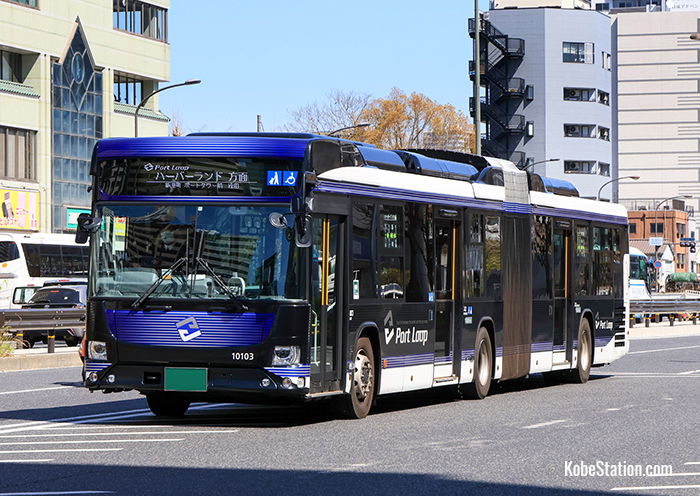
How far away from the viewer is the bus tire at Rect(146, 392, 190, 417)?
15.9 m

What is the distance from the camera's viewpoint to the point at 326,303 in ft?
49.0

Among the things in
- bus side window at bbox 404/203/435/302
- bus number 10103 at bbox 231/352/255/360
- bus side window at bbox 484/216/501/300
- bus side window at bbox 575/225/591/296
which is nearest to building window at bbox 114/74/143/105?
bus side window at bbox 575/225/591/296

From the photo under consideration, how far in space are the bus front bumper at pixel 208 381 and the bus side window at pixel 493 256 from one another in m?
5.94

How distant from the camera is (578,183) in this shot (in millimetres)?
119438

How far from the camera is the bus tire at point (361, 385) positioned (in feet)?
51.2

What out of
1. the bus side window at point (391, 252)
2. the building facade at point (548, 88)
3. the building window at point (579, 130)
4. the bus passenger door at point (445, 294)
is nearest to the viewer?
the bus side window at point (391, 252)

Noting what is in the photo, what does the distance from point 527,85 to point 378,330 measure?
102 metres

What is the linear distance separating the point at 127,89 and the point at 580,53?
50.7m

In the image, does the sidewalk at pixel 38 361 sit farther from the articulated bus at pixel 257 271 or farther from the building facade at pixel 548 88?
the building facade at pixel 548 88

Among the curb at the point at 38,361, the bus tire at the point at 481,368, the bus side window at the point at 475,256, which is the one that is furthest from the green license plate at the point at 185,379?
the curb at the point at 38,361

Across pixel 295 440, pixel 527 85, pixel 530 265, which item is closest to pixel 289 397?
pixel 295 440

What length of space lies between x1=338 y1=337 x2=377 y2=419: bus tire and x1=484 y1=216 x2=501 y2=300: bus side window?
4.19 m

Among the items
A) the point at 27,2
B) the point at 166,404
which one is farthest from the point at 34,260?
the point at 166,404

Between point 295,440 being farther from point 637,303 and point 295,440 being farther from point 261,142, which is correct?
point 637,303
